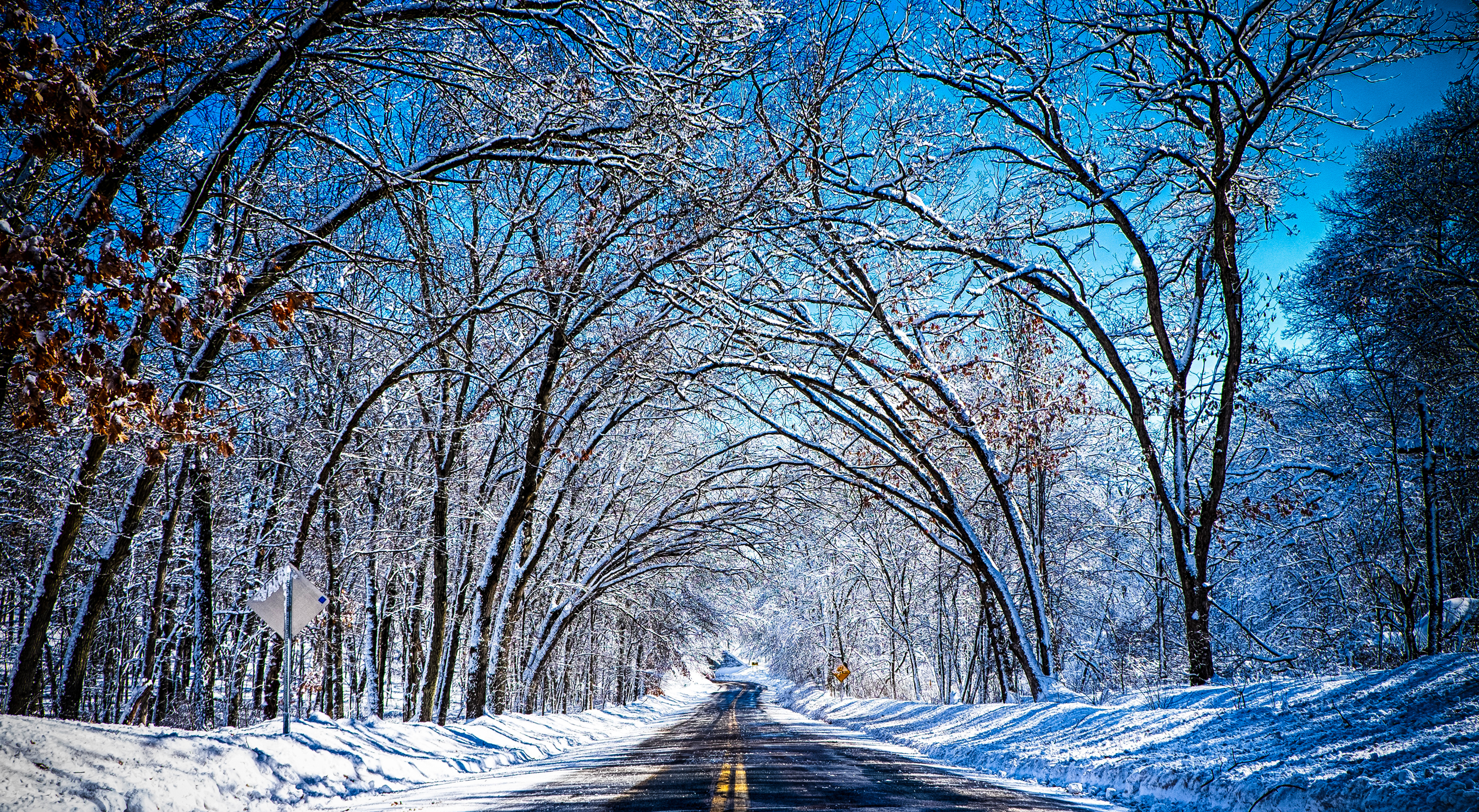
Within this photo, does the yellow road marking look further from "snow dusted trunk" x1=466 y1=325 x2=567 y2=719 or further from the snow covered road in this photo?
"snow dusted trunk" x1=466 y1=325 x2=567 y2=719

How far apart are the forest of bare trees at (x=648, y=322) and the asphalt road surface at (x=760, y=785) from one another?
14.2 ft

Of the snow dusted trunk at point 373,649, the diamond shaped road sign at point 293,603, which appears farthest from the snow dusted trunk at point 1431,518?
the snow dusted trunk at point 373,649

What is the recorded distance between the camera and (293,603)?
9.62m

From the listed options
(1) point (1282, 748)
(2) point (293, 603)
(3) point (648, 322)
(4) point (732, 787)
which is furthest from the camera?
(3) point (648, 322)

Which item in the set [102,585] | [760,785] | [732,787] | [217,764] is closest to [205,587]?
[102,585]

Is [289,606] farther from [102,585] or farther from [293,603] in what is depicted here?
[102,585]

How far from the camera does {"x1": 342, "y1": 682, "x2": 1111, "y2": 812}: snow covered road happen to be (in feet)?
22.6

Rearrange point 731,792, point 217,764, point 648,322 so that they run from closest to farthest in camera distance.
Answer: point 217,764 < point 731,792 < point 648,322

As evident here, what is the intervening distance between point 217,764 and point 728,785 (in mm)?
4844

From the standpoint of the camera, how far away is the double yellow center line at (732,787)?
A: 6.58 m

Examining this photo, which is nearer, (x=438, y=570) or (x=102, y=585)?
(x=102, y=585)

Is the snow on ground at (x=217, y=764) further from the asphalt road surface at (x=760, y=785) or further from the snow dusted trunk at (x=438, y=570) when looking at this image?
the snow dusted trunk at (x=438, y=570)

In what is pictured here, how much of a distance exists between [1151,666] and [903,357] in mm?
25866

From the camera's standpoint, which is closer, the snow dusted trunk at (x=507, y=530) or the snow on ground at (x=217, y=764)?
the snow on ground at (x=217, y=764)
